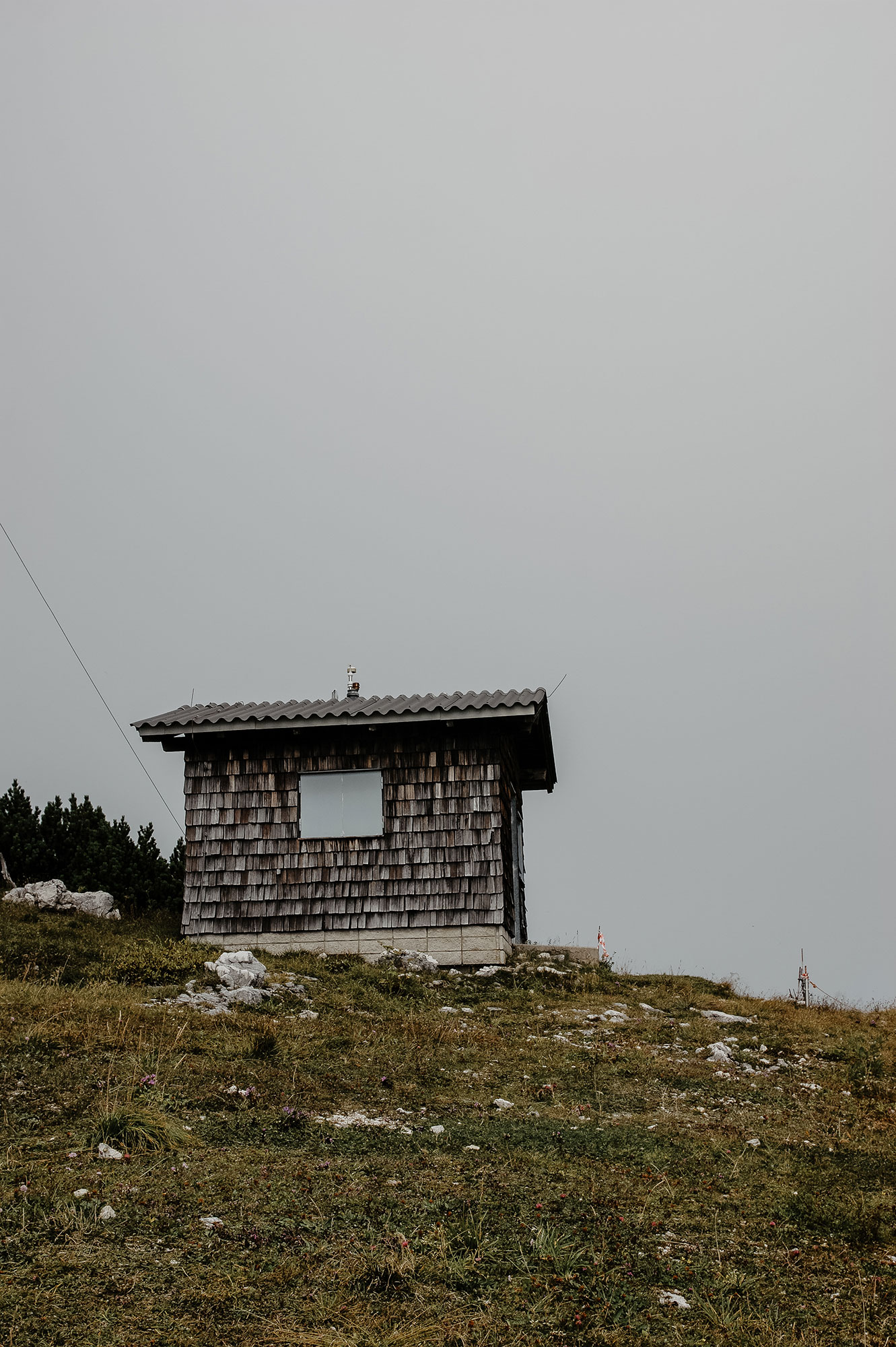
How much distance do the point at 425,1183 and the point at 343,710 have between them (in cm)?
1229

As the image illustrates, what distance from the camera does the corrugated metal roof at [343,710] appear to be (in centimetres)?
1848

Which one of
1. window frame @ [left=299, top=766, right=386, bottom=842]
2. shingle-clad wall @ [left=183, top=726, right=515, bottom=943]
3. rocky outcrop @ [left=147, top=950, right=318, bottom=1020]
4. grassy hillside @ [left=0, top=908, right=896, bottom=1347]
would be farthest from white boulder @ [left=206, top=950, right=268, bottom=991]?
window frame @ [left=299, top=766, right=386, bottom=842]

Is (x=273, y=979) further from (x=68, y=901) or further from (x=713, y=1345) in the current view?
(x=713, y=1345)

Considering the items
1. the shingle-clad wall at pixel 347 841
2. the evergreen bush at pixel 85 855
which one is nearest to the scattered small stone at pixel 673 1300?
the shingle-clad wall at pixel 347 841

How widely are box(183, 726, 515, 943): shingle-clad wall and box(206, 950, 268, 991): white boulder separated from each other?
306cm

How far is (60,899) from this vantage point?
2077 centimetres

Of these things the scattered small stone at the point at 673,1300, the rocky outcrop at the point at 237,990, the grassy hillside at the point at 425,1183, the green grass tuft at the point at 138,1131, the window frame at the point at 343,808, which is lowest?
the scattered small stone at the point at 673,1300

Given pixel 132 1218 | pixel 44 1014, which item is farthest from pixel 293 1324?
pixel 44 1014

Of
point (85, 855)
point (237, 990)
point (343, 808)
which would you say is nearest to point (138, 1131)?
point (237, 990)

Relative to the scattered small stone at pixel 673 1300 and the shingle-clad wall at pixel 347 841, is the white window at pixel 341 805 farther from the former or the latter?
the scattered small stone at pixel 673 1300

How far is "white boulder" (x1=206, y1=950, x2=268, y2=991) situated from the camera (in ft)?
45.5

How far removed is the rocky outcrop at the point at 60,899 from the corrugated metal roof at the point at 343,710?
4.08m

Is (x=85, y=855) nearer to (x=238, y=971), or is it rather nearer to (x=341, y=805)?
(x=341, y=805)

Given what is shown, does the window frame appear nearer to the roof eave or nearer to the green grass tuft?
the roof eave
